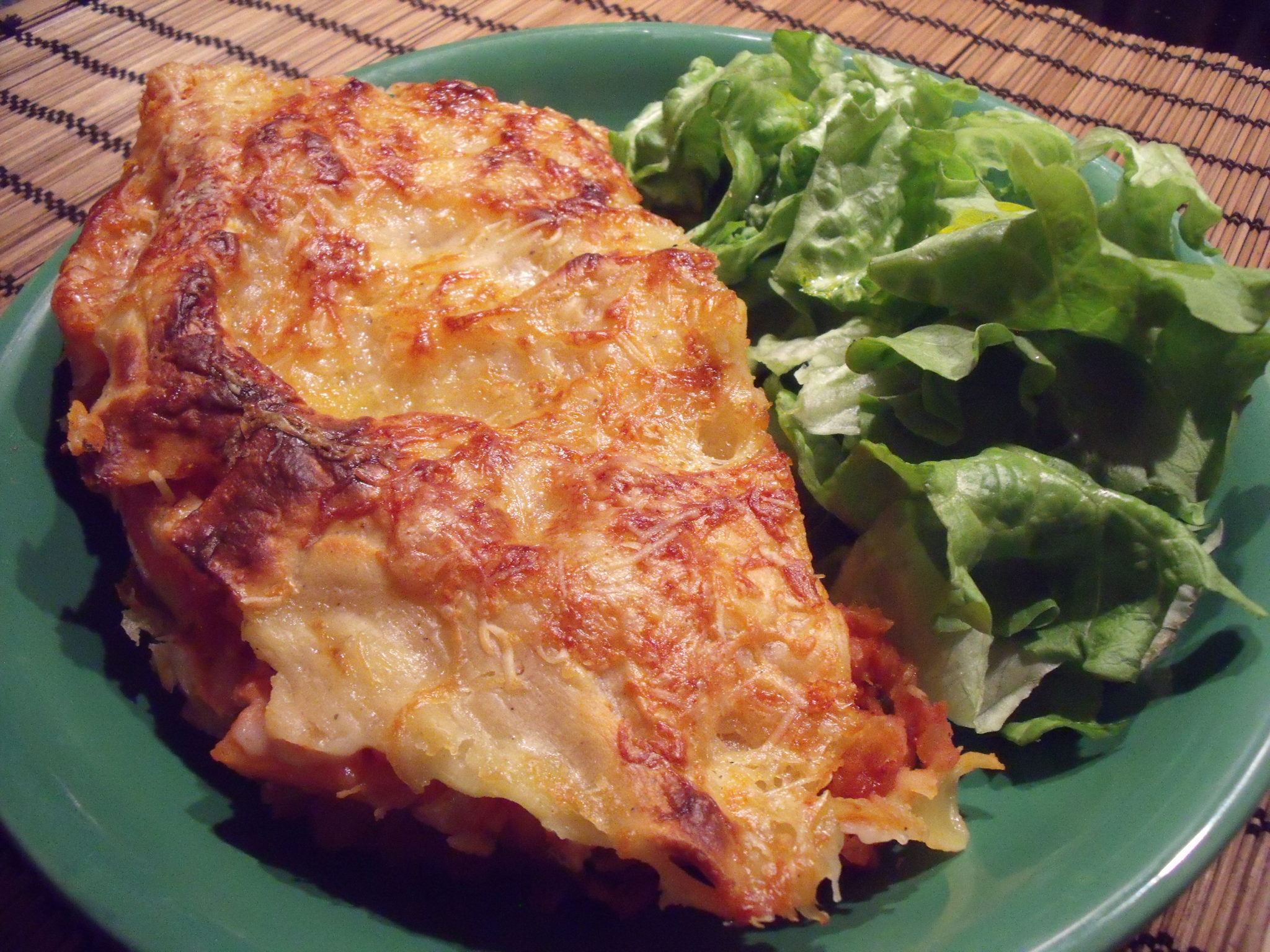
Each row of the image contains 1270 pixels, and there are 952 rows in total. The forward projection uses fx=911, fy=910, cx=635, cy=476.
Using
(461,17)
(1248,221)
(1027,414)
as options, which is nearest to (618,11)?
(461,17)

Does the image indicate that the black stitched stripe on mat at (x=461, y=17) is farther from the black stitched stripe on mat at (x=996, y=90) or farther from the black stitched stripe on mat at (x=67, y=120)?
the black stitched stripe on mat at (x=67, y=120)

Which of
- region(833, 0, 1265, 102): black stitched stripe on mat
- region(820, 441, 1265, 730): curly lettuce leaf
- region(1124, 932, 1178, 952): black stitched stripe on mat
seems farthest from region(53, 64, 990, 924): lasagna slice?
region(833, 0, 1265, 102): black stitched stripe on mat

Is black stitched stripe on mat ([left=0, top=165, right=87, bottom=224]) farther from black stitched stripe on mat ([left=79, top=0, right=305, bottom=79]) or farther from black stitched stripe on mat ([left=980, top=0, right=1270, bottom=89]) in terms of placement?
black stitched stripe on mat ([left=980, top=0, right=1270, bottom=89])

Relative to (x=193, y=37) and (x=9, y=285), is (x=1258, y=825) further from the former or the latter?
(x=193, y=37)

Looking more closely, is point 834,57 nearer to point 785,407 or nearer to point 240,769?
point 785,407

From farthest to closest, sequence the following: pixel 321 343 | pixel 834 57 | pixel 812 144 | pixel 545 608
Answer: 1. pixel 834 57
2. pixel 812 144
3. pixel 321 343
4. pixel 545 608

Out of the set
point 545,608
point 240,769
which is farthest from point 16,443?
point 545,608
